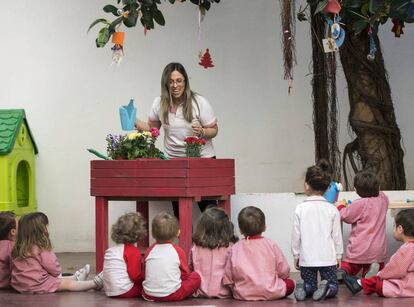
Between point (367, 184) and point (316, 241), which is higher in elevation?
point (367, 184)

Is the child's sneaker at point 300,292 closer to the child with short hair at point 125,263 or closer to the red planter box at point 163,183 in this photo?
the red planter box at point 163,183

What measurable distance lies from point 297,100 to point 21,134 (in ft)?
8.76

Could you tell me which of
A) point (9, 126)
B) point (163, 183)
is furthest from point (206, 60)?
point (163, 183)

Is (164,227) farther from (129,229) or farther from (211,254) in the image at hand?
(211,254)

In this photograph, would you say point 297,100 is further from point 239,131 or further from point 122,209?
point 122,209

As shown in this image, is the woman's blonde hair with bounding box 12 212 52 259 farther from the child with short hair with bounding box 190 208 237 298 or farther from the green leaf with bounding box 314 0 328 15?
the green leaf with bounding box 314 0 328 15

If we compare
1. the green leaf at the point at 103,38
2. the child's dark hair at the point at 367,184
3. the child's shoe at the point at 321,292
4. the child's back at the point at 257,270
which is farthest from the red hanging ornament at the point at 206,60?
the child's shoe at the point at 321,292

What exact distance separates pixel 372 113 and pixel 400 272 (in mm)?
2499

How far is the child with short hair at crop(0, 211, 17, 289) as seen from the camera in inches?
269

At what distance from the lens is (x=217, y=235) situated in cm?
639

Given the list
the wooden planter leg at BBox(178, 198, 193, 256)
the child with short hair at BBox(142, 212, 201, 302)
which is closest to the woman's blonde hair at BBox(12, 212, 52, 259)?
the child with short hair at BBox(142, 212, 201, 302)

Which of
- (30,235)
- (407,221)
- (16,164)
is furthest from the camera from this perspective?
(16,164)

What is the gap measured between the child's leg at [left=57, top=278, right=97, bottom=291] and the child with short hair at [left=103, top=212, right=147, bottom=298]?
35 centimetres

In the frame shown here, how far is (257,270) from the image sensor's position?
6.23 metres
